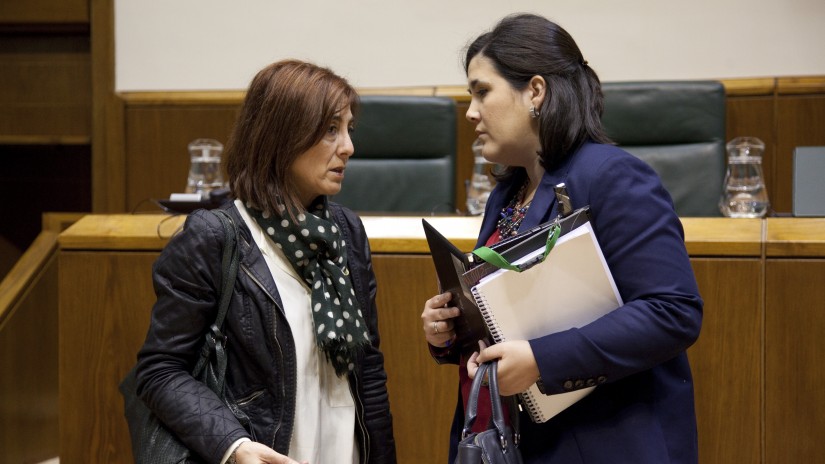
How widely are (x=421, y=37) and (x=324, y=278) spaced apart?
7.90 ft

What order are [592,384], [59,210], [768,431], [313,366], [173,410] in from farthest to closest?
[59,210]
[768,431]
[313,366]
[173,410]
[592,384]

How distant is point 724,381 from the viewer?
197cm

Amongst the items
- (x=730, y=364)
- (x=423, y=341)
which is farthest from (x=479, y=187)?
(x=730, y=364)

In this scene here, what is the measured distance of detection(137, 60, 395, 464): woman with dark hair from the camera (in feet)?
4.90

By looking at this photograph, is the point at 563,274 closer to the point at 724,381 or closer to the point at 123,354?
the point at 724,381

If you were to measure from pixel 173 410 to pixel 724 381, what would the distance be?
1.18m

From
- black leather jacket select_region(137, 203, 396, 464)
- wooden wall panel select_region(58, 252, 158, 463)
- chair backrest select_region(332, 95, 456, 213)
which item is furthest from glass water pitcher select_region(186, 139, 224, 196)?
black leather jacket select_region(137, 203, 396, 464)

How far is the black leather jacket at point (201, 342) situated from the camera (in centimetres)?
147

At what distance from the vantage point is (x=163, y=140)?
3.93 meters

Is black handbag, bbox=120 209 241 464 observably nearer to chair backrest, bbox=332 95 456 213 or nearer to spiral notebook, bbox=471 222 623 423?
spiral notebook, bbox=471 222 623 423

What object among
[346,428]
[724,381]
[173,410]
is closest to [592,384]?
[346,428]

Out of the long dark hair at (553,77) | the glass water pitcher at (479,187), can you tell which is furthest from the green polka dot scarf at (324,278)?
the glass water pitcher at (479,187)

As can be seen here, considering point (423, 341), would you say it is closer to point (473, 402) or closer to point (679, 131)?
point (473, 402)

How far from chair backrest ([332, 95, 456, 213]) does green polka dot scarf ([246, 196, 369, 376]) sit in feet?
4.82
